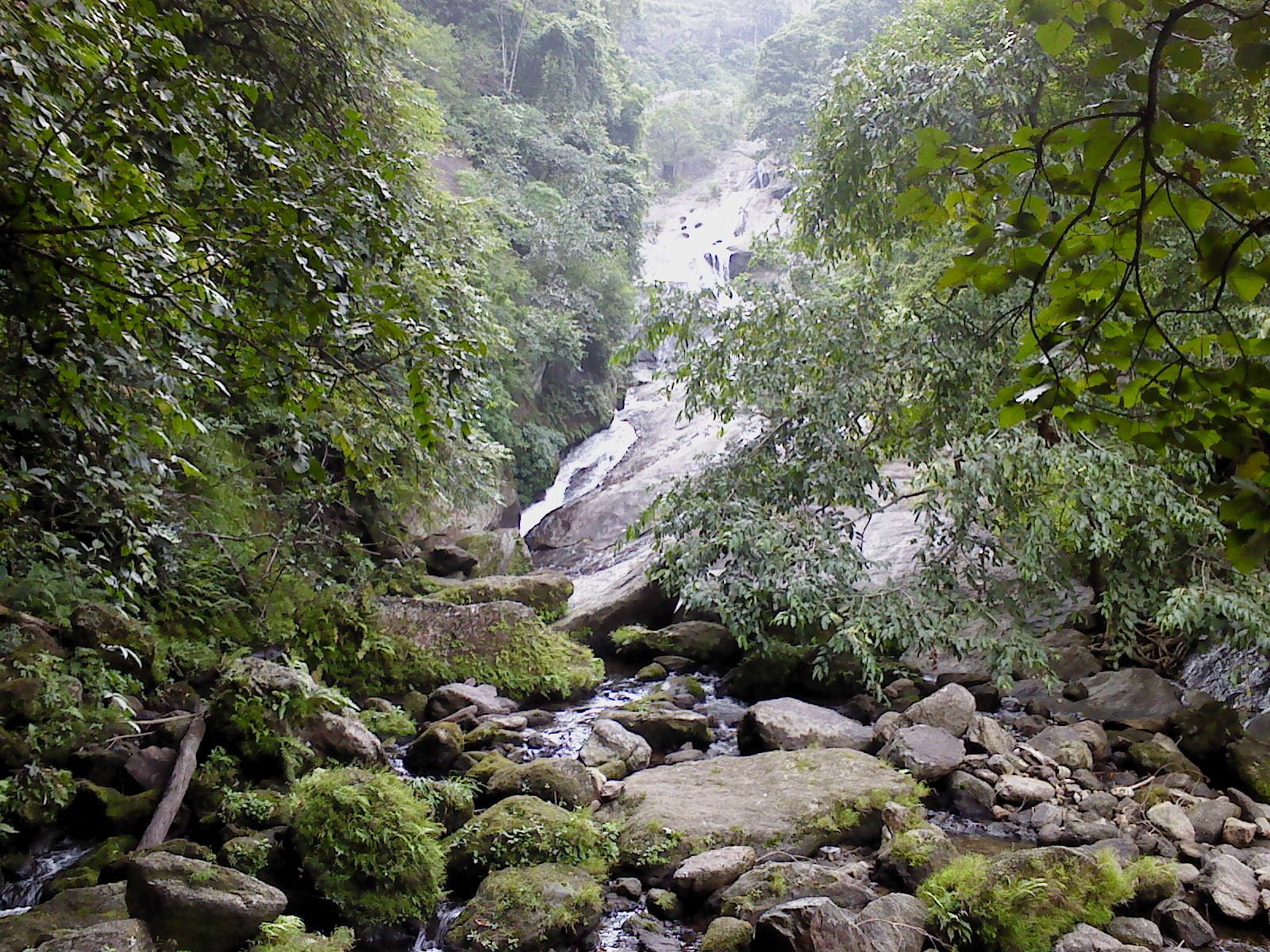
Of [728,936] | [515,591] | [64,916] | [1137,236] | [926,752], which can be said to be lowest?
[728,936]

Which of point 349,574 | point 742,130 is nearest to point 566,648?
point 349,574

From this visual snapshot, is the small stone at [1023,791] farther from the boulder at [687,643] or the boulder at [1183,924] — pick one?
the boulder at [687,643]

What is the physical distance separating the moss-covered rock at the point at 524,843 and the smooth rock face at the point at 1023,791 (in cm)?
296

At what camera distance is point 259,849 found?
4586 millimetres

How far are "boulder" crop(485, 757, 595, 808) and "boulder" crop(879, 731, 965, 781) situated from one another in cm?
244

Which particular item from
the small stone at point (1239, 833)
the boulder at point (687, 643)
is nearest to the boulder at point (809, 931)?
the small stone at point (1239, 833)

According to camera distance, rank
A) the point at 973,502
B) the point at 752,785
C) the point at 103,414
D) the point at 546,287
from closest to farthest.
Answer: the point at 103,414
the point at 752,785
the point at 973,502
the point at 546,287

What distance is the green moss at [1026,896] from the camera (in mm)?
4061

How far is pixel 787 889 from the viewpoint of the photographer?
4.55 meters

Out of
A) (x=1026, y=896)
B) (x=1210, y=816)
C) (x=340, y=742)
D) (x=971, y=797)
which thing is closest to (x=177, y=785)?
(x=340, y=742)

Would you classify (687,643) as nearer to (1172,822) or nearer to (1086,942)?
(1172,822)

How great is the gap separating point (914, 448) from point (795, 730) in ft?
8.85

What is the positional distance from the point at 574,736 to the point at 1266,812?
5.29 m

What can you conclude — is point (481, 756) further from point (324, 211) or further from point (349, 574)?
point (324, 211)
